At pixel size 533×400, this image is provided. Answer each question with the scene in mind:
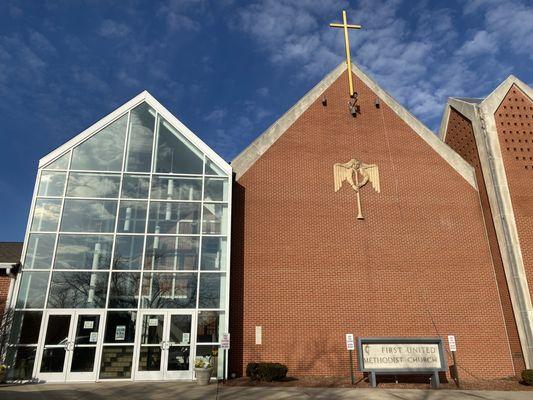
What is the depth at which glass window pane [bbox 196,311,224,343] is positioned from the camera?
52.0 feet

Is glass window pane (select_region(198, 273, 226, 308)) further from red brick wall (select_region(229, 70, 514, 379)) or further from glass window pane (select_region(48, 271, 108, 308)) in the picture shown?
glass window pane (select_region(48, 271, 108, 308))

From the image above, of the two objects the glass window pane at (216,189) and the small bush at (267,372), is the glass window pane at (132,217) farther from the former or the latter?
the small bush at (267,372)

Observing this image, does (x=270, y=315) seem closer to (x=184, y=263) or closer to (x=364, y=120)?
(x=184, y=263)

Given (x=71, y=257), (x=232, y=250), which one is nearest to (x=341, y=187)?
(x=232, y=250)

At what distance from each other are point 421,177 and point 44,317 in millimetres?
17356

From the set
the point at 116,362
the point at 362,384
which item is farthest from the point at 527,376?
the point at 116,362

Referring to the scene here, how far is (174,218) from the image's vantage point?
56.4ft

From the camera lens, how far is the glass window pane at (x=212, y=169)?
59.9 ft

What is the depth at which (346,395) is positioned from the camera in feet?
42.2

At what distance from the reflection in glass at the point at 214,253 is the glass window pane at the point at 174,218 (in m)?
0.70

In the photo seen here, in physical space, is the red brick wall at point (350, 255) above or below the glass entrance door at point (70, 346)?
above

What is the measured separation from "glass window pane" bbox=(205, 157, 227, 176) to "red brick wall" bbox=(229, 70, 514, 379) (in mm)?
1270

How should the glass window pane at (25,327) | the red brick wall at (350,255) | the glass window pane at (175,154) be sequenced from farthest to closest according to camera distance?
the glass window pane at (175,154), the red brick wall at (350,255), the glass window pane at (25,327)

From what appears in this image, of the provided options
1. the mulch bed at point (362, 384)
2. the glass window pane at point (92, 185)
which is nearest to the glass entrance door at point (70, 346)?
the glass window pane at point (92, 185)
